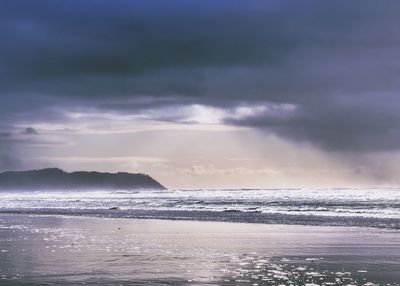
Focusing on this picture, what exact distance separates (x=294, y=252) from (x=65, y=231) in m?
17.5

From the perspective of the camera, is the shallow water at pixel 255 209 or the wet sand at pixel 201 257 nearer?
the wet sand at pixel 201 257

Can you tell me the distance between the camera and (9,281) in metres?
17.3

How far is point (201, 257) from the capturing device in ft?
75.1

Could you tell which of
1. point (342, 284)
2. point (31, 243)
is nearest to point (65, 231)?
point (31, 243)

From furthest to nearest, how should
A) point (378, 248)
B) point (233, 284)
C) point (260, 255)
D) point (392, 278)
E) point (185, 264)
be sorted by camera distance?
1. point (378, 248)
2. point (260, 255)
3. point (185, 264)
4. point (392, 278)
5. point (233, 284)

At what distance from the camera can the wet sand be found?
17.8 meters

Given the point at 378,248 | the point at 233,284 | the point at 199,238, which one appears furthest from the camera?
the point at 199,238

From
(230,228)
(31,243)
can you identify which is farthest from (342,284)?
(230,228)

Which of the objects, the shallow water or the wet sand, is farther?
the shallow water

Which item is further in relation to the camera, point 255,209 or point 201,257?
point 255,209

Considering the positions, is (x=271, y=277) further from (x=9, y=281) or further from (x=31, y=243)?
(x=31, y=243)

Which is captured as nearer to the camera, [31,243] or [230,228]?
[31,243]

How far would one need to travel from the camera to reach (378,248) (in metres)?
25.8

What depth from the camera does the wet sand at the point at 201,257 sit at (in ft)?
58.4
